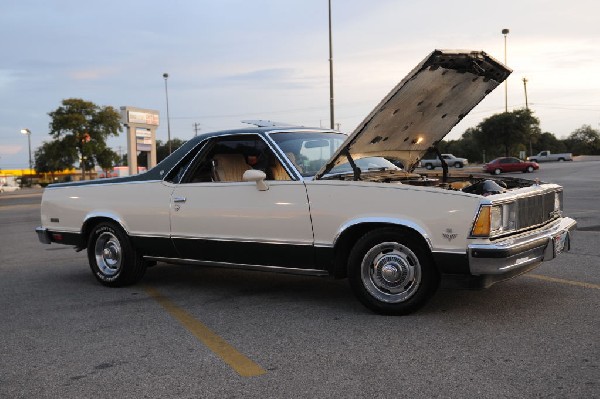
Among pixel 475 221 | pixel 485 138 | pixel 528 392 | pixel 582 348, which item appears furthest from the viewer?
pixel 485 138

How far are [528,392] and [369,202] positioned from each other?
2.00 m

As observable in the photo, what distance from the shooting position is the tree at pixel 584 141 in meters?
98.5

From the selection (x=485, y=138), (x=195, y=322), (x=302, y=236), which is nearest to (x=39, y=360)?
(x=195, y=322)

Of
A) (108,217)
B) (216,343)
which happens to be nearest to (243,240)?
(216,343)

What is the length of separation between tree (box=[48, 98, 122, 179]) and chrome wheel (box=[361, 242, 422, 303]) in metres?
71.9

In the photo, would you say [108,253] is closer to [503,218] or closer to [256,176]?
[256,176]

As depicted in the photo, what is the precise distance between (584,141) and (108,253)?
4385 inches

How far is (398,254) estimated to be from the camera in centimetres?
482

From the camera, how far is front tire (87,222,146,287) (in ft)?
21.0

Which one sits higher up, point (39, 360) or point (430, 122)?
point (430, 122)

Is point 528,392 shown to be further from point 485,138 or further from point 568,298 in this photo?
point 485,138

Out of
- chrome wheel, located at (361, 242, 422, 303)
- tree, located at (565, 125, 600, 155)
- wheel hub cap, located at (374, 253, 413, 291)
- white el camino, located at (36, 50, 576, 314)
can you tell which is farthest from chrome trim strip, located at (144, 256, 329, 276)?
tree, located at (565, 125, 600, 155)

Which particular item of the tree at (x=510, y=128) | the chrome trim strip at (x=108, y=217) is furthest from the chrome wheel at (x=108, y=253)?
the tree at (x=510, y=128)

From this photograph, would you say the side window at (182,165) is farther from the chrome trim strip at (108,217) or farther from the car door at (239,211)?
→ the chrome trim strip at (108,217)
